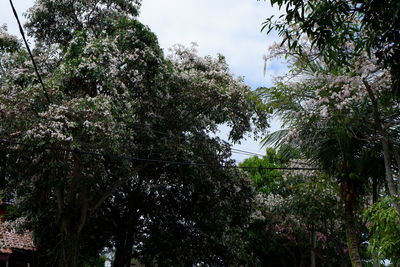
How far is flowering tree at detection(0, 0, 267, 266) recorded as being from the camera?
1288cm

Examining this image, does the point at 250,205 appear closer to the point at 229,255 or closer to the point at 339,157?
the point at 229,255

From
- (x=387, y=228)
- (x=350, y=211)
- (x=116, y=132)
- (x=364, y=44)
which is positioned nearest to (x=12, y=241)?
(x=116, y=132)

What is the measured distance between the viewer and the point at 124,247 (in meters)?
19.8

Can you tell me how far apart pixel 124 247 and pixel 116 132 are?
7.89 m

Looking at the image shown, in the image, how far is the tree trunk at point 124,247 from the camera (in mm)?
19509

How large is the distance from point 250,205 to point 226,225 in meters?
1.24

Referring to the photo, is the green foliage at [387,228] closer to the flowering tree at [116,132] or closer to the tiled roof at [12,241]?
the flowering tree at [116,132]

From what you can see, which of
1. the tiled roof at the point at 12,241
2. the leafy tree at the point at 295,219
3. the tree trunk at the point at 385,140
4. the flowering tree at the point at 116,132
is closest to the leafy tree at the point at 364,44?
the tree trunk at the point at 385,140

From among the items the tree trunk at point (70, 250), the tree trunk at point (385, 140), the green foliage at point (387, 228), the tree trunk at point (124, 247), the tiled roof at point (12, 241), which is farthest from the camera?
the tree trunk at point (124, 247)

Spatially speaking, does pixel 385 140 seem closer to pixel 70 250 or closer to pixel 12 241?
pixel 70 250

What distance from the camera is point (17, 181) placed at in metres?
14.6

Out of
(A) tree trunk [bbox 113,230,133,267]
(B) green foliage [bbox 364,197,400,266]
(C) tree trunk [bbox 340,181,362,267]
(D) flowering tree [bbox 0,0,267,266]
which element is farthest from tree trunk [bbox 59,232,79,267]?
(B) green foliage [bbox 364,197,400,266]

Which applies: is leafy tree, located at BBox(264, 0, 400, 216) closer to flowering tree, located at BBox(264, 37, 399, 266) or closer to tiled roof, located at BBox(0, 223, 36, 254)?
flowering tree, located at BBox(264, 37, 399, 266)

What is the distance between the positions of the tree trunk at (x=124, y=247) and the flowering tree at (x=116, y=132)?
0.04 m
